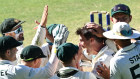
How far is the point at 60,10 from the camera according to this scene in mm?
14625

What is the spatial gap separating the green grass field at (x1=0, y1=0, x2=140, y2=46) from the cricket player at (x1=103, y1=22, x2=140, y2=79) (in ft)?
27.5

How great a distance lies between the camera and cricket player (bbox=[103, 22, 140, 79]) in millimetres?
3787

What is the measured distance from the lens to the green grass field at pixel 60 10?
43.1ft

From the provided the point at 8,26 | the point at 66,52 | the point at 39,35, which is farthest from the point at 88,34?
the point at 8,26

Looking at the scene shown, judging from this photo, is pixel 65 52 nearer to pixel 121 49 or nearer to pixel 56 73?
pixel 56 73

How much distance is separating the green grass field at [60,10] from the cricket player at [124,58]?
8.38 meters

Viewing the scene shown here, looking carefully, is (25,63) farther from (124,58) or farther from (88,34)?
(124,58)

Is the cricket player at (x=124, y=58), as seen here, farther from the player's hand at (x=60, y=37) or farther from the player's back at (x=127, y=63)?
the player's hand at (x=60, y=37)

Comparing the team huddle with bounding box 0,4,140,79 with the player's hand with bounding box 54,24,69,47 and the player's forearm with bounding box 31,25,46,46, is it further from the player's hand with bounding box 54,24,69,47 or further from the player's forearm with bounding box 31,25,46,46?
the player's forearm with bounding box 31,25,46,46

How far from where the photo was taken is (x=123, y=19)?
516cm

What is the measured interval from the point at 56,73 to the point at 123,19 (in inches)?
68.7

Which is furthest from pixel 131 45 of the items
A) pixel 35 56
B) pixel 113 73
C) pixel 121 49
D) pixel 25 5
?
pixel 25 5

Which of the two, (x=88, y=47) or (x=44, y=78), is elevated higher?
(x=88, y=47)

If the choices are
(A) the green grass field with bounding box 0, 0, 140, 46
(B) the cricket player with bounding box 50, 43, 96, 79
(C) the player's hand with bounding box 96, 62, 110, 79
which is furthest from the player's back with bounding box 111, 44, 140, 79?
(A) the green grass field with bounding box 0, 0, 140, 46
